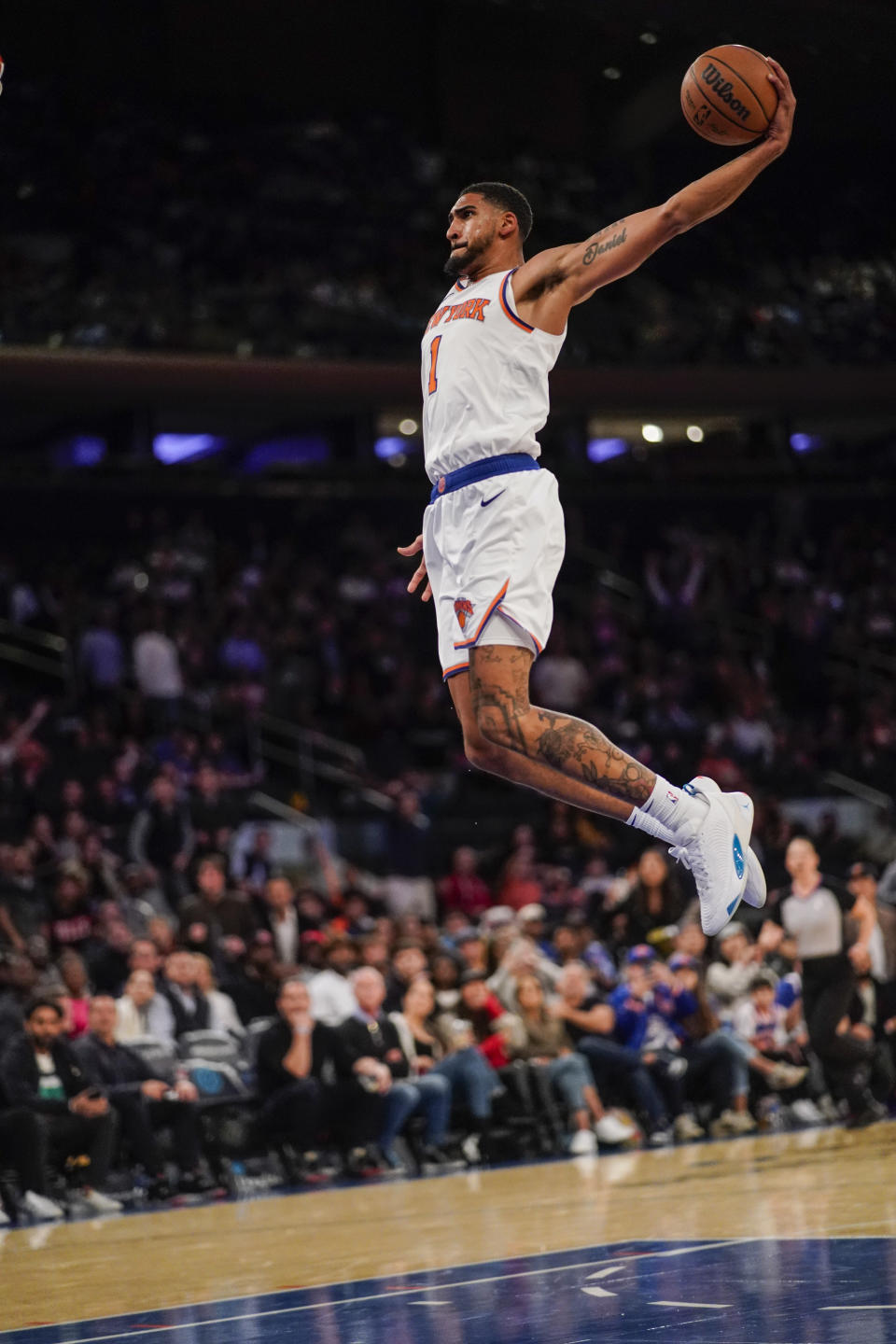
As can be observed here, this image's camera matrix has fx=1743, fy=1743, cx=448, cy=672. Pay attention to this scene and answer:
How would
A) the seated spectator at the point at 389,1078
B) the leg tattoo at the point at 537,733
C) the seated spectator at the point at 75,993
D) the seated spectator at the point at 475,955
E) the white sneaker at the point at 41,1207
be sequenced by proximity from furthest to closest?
the seated spectator at the point at 475,955 < the seated spectator at the point at 75,993 < the seated spectator at the point at 389,1078 < the white sneaker at the point at 41,1207 < the leg tattoo at the point at 537,733

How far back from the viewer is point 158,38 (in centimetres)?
2434

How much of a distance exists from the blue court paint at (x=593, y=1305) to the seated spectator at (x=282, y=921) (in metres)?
6.92

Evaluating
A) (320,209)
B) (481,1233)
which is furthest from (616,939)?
(320,209)

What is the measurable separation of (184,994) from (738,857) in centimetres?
703

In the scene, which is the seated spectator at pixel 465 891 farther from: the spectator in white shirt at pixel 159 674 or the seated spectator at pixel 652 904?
the spectator in white shirt at pixel 159 674

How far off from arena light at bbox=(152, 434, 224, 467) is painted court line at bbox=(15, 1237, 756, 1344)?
1830cm

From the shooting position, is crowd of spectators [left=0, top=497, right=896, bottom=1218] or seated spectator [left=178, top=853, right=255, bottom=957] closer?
crowd of spectators [left=0, top=497, right=896, bottom=1218]

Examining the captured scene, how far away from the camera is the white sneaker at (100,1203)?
33.7ft

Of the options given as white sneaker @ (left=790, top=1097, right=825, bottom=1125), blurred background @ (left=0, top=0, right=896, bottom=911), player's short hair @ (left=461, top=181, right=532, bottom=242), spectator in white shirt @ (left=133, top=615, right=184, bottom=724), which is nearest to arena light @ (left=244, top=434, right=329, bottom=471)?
blurred background @ (left=0, top=0, right=896, bottom=911)

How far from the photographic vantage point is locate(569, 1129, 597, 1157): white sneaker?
1163cm

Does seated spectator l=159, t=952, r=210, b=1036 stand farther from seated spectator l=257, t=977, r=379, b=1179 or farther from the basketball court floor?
the basketball court floor

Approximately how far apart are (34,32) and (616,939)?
1612cm

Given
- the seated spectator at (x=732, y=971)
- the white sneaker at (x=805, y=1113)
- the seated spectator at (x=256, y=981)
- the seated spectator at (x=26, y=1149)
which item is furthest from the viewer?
the seated spectator at (x=732, y=971)

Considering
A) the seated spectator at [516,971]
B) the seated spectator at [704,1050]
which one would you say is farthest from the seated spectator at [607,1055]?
the seated spectator at [704,1050]
